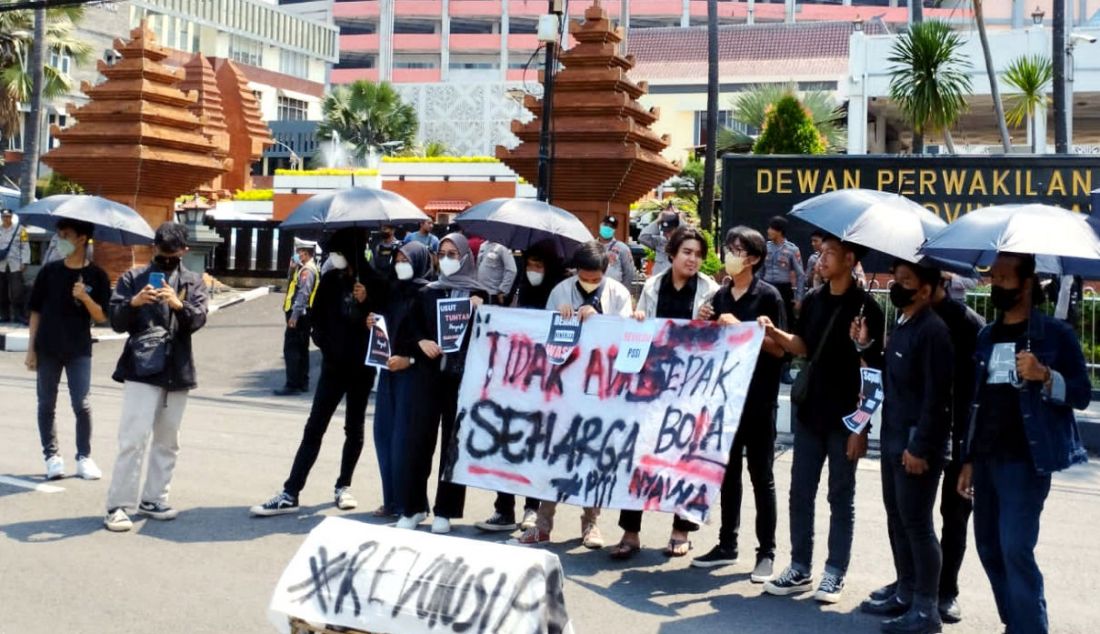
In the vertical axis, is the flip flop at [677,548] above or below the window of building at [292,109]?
below

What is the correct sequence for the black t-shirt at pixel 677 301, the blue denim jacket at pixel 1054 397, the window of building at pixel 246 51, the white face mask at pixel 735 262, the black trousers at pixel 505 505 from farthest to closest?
the window of building at pixel 246 51 < the black trousers at pixel 505 505 < the black t-shirt at pixel 677 301 < the white face mask at pixel 735 262 < the blue denim jacket at pixel 1054 397

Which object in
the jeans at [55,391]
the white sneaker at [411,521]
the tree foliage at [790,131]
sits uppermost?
the tree foliage at [790,131]

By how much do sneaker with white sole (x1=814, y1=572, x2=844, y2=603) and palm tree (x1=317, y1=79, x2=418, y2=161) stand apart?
50972mm

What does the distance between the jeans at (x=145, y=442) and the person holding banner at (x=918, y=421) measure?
14.1 ft

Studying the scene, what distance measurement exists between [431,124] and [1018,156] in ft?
200

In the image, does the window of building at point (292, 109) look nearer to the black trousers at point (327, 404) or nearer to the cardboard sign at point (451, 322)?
the black trousers at point (327, 404)

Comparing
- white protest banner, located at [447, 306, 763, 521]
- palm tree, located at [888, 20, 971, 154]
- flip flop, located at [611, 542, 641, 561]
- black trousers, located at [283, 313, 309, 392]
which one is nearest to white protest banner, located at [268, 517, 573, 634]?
white protest banner, located at [447, 306, 763, 521]

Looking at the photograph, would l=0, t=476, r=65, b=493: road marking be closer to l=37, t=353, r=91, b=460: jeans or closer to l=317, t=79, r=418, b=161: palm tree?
l=37, t=353, r=91, b=460: jeans

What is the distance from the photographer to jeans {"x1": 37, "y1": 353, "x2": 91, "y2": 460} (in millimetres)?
9109

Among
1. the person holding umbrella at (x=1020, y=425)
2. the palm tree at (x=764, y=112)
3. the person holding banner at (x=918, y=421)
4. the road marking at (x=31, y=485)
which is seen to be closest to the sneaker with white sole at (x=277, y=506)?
the road marking at (x=31, y=485)

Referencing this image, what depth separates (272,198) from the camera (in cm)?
3516

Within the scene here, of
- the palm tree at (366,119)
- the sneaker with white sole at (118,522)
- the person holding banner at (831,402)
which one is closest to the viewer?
the person holding banner at (831,402)

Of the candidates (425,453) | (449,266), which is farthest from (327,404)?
(449,266)

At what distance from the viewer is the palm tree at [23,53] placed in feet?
117
